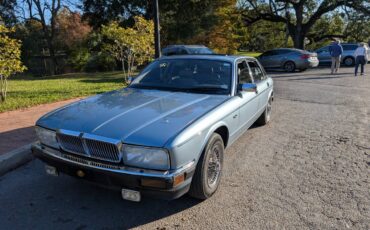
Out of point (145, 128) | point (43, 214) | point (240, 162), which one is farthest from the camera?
point (240, 162)

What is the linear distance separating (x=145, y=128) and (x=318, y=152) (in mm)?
Answer: 3332

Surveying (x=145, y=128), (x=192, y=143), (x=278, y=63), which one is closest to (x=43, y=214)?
(x=145, y=128)

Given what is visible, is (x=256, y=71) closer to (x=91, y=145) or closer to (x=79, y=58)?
(x=91, y=145)

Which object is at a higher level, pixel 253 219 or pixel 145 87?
pixel 145 87

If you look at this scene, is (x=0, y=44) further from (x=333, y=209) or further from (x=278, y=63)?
(x=278, y=63)

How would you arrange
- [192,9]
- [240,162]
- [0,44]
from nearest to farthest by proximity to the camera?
[240,162]
[0,44]
[192,9]

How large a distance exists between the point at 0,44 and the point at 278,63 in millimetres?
14945

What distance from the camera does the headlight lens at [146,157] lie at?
2.96 metres

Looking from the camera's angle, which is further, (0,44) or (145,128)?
(0,44)

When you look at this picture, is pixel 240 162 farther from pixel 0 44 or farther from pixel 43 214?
pixel 0 44

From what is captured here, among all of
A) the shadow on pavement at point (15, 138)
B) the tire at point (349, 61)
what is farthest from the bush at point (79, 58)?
the shadow on pavement at point (15, 138)

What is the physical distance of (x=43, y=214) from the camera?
3.43 meters

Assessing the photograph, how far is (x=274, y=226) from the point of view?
322cm

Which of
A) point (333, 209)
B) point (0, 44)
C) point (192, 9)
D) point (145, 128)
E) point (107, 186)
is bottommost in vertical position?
point (333, 209)
